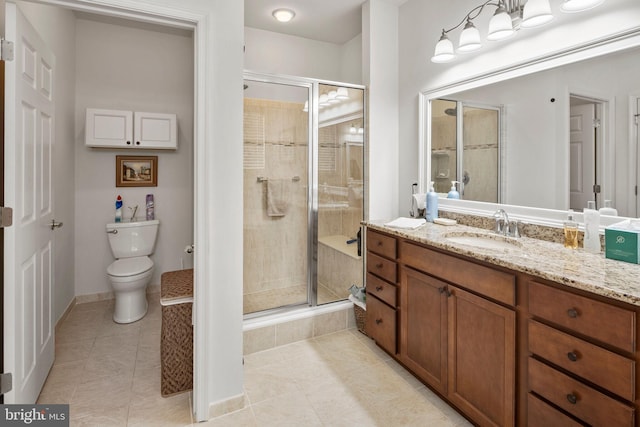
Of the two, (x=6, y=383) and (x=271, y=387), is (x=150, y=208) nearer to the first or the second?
(x=6, y=383)

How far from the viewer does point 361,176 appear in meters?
2.99

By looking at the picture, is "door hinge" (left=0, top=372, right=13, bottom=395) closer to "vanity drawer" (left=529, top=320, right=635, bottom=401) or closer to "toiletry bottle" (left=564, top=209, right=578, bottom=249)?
"vanity drawer" (left=529, top=320, right=635, bottom=401)

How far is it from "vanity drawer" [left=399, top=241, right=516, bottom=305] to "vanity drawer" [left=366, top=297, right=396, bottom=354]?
1.36 ft

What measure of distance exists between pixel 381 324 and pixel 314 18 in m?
2.73

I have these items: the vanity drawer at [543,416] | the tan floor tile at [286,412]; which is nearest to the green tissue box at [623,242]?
the vanity drawer at [543,416]

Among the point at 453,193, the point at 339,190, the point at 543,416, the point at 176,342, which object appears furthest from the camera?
the point at 339,190

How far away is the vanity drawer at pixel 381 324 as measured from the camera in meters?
2.24

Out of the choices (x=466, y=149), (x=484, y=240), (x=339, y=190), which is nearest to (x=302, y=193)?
(x=339, y=190)

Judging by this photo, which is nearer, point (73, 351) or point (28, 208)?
point (28, 208)

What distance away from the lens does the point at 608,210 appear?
1.67m

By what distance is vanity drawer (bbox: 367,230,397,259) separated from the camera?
7.20ft

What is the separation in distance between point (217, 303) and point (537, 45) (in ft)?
7.39

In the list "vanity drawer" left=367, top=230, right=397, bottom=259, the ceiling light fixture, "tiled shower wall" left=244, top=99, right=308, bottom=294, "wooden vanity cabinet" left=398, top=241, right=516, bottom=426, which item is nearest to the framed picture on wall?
"tiled shower wall" left=244, top=99, right=308, bottom=294

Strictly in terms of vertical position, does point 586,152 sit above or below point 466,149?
below
